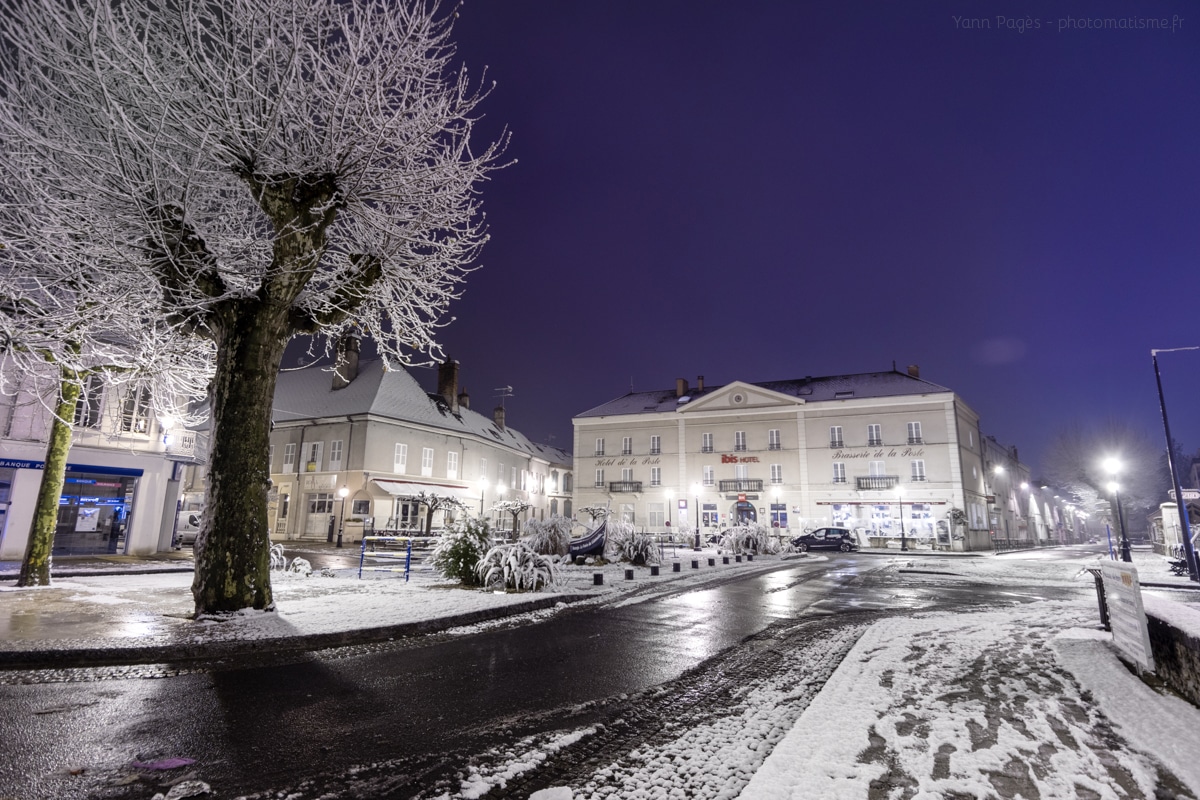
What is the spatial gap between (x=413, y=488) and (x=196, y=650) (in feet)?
101

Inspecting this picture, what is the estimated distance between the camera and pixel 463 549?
40.0ft

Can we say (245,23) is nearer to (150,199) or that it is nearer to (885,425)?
(150,199)

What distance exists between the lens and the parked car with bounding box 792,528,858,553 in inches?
1320

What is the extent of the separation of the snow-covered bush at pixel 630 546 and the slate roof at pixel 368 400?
20.8 meters

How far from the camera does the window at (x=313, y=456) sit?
36344 mm

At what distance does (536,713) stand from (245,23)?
9.85 m

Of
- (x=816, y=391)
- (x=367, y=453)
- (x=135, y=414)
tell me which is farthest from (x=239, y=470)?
(x=816, y=391)

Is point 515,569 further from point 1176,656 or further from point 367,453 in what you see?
point 367,453

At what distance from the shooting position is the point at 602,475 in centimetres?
4991

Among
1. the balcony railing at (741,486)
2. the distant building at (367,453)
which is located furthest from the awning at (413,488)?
the balcony railing at (741,486)

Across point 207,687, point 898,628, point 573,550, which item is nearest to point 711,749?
point 207,687

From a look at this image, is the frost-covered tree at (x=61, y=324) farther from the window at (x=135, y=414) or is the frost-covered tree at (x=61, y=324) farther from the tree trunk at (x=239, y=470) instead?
the window at (x=135, y=414)

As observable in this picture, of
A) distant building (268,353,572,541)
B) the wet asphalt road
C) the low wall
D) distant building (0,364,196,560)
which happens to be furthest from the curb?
distant building (268,353,572,541)

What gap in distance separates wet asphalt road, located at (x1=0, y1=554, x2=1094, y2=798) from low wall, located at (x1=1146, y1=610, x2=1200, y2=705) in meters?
3.90
